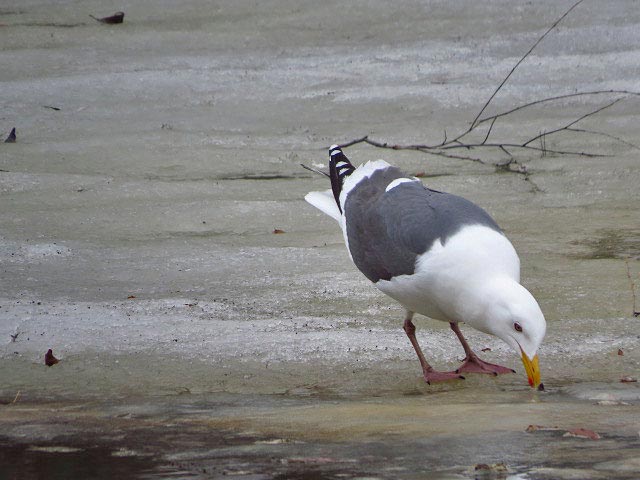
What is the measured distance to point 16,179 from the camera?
7.38 m

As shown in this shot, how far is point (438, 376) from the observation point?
14.5ft

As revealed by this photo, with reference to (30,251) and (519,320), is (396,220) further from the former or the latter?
(30,251)

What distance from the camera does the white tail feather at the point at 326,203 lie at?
5.98 metres

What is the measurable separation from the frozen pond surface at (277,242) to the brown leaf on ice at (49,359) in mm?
50

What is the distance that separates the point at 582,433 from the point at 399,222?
192 cm

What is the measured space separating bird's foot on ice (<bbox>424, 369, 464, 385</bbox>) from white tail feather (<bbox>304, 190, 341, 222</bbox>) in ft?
5.33

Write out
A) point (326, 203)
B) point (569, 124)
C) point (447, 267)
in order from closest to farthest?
1. point (447, 267)
2. point (326, 203)
3. point (569, 124)

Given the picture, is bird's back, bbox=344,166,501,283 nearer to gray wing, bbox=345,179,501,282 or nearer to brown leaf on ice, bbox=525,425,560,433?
gray wing, bbox=345,179,501,282

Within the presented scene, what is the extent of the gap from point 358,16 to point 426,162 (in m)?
3.79

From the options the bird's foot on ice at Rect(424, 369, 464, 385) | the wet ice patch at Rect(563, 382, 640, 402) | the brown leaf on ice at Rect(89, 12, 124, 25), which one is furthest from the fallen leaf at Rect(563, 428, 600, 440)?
the brown leaf on ice at Rect(89, 12, 124, 25)

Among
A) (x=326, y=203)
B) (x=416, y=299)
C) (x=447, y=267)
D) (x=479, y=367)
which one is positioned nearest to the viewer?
(x=447, y=267)

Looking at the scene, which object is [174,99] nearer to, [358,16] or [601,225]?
[358,16]

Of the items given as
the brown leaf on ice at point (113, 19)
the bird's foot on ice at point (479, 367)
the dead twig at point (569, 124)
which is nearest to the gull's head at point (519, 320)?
the bird's foot on ice at point (479, 367)

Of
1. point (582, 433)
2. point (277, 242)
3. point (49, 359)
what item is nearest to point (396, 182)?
point (277, 242)
